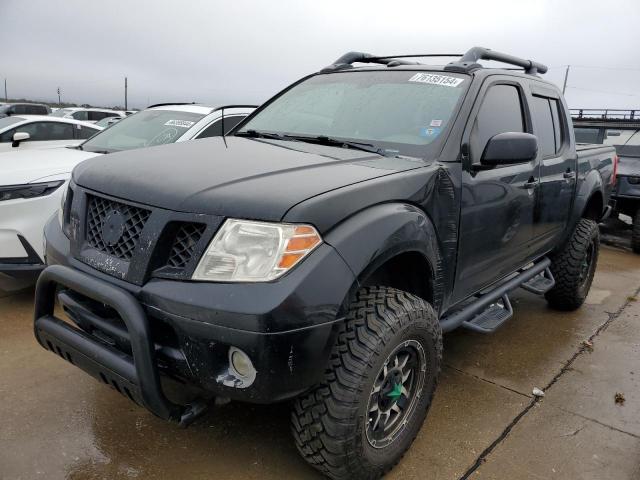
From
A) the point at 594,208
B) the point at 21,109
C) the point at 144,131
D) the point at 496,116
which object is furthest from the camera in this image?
the point at 21,109

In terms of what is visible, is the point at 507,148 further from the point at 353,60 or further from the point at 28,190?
the point at 28,190

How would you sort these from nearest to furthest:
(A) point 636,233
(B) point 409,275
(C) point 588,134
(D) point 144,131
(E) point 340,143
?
1. (B) point 409,275
2. (E) point 340,143
3. (D) point 144,131
4. (A) point 636,233
5. (C) point 588,134

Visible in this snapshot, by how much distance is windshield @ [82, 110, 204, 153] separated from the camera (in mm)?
4973

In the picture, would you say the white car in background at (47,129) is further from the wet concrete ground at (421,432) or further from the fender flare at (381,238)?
the fender flare at (381,238)

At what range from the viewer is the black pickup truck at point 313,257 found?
6.14 ft

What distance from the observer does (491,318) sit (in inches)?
127

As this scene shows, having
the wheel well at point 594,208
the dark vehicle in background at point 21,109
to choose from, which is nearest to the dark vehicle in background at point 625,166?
the wheel well at point 594,208

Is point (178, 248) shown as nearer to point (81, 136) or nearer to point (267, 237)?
point (267, 237)

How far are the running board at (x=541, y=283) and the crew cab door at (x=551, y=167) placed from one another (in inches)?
10.2

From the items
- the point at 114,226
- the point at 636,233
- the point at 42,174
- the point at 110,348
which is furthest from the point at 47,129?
the point at 636,233

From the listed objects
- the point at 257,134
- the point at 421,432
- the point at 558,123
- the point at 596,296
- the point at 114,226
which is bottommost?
the point at 596,296

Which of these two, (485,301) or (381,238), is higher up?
(381,238)

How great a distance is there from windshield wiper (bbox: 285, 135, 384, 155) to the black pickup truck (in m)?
0.02

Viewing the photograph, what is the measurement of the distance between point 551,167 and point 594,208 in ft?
4.79
